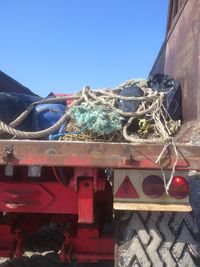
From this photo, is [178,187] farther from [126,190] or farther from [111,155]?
[111,155]

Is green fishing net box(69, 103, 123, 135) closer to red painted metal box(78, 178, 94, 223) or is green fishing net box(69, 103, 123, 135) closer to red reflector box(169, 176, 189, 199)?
red painted metal box(78, 178, 94, 223)

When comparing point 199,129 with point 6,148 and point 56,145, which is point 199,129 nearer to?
point 56,145

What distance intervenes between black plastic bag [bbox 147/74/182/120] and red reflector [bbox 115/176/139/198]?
83 cm

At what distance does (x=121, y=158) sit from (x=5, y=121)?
3.11 feet

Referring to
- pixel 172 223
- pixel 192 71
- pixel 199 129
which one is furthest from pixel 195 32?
pixel 172 223

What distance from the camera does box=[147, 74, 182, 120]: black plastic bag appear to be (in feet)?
10.3

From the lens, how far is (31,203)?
8.84ft

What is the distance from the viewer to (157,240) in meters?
2.42

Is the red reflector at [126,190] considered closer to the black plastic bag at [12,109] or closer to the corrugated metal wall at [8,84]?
the black plastic bag at [12,109]

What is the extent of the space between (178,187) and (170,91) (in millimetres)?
1038

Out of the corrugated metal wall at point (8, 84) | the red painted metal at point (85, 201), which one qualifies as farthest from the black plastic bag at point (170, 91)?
the corrugated metal wall at point (8, 84)

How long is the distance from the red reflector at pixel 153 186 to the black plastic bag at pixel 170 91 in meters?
0.80

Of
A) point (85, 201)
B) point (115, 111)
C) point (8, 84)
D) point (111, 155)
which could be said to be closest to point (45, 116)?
point (115, 111)

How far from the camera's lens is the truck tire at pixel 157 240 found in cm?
241
